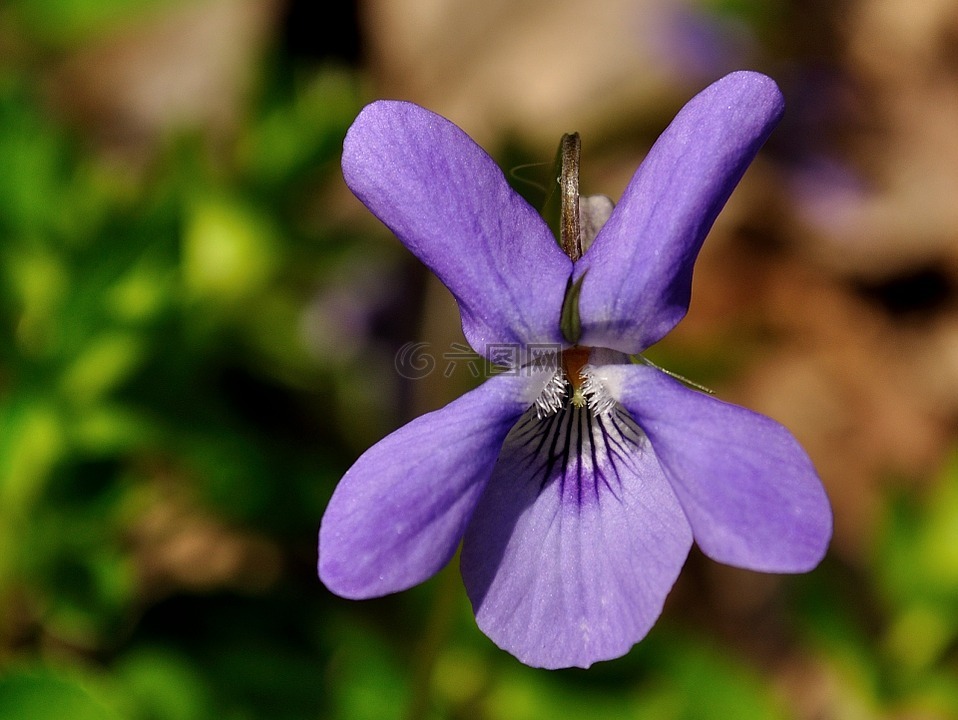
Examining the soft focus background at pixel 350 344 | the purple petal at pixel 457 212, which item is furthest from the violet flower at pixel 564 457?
the soft focus background at pixel 350 344

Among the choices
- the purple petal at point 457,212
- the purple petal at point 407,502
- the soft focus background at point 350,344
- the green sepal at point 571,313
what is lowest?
the soft focus background at point 350,344

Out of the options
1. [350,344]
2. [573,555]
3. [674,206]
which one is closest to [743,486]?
[573,555]

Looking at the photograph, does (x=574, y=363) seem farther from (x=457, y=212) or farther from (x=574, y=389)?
(x=457, y=212)

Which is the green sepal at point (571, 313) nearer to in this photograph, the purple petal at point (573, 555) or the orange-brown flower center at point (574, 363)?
the orange-brown flower center at point (574, 363)

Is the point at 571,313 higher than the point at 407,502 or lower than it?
higher

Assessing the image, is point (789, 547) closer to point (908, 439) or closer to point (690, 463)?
point (690, 463)

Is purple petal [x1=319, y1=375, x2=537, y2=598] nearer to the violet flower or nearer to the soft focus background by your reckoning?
the violet flower

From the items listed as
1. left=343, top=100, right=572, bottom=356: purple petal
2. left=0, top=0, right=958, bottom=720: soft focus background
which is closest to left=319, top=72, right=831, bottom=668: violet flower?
left=343, top=100, right=572, bottom=356: purple petal
